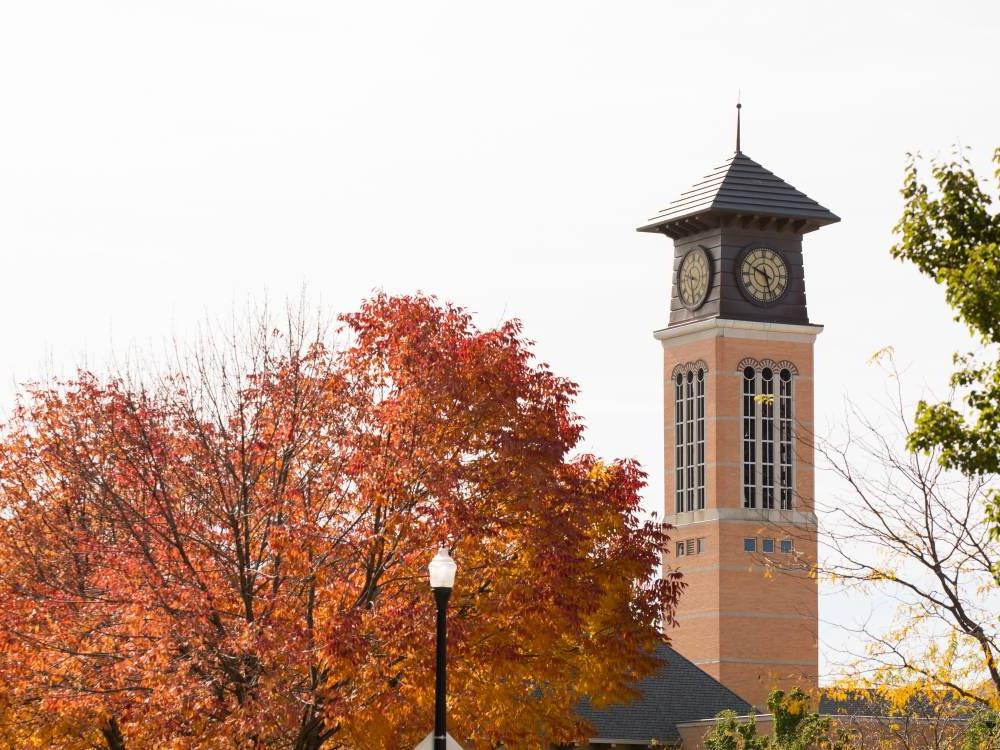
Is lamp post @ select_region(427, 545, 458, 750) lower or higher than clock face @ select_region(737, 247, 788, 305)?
lower

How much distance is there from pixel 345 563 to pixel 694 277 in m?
61.7

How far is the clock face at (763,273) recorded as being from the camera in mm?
86562

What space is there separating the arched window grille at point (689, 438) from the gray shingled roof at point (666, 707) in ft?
50.1

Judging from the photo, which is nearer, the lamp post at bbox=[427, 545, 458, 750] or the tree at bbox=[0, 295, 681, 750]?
the lamp post at bbox=[427, 545, 458, 750]

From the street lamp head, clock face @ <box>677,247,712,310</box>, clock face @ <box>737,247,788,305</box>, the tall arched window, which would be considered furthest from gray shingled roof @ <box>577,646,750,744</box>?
the street lamp head

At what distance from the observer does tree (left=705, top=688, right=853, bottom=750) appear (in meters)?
51.6

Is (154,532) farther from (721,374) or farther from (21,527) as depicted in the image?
(721,374)

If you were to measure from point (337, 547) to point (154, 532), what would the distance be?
8.79 feet

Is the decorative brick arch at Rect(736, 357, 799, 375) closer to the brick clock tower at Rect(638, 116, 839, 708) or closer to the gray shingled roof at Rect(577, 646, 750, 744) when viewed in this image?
the brick clock tower at Rect(638, 116, 839, 708)

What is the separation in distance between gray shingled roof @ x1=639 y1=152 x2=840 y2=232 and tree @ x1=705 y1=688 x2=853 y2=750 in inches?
1148

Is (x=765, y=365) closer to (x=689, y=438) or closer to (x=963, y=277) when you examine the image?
(x=689, y=438)

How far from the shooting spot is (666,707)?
216 feet

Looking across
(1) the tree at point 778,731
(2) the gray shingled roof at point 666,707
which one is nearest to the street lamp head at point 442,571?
(1) the tree at point 778,731

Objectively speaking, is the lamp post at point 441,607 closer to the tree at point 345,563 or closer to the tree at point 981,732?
the tree at point 345,563
